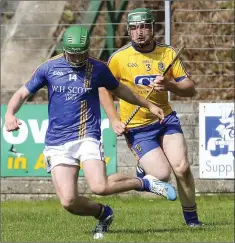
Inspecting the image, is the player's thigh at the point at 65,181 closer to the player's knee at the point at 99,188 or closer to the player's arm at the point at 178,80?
the player's knee at the point at 99,188

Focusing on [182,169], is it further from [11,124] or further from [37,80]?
[11,124]

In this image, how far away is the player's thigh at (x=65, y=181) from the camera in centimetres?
973

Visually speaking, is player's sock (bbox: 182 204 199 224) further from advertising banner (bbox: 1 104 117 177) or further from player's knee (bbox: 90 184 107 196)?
advertising banner (bbox: 1 104 117 177)

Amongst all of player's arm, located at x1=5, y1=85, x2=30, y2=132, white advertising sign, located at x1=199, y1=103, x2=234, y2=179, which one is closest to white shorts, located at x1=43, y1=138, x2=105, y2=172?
player's arm, located at x1=5, y1=85, x2=30, y2=132

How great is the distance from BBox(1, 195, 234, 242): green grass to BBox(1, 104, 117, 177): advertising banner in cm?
53

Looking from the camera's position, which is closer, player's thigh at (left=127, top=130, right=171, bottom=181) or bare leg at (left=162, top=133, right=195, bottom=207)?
player's thigh at (left=127, top=130, right=171, bottom=181)

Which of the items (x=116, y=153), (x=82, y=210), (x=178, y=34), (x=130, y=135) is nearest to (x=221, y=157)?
(x=116, y=153)

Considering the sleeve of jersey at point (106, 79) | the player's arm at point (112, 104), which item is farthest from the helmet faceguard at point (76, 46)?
the player's arm at point (112, 104)

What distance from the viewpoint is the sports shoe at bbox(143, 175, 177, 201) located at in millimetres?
9977

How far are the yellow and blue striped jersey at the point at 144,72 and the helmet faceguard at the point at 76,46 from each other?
1.36 meters

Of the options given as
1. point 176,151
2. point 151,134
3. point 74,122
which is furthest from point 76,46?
point 176,151

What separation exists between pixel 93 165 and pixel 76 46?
3.90 feet

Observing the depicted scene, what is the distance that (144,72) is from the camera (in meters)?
11.0

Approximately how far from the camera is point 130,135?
1112 cm
